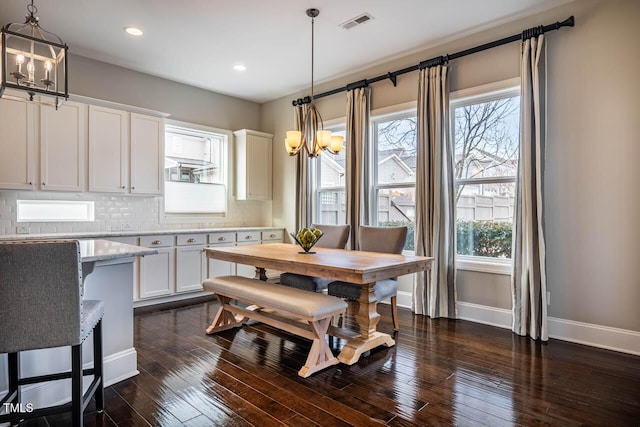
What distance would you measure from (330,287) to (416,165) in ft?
5.97

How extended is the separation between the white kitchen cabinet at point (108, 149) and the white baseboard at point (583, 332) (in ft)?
14.6

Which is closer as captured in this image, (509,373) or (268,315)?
(509,373)

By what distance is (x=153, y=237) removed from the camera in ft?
14.9

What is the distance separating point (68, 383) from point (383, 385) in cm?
194

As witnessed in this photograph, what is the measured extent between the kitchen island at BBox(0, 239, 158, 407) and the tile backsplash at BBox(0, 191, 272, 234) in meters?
Answer: 2.35

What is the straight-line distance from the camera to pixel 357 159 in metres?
4.91

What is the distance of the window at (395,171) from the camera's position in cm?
462

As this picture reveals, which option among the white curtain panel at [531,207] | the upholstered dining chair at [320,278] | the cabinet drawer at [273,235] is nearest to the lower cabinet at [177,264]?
the cabinet drawer at [273,235]

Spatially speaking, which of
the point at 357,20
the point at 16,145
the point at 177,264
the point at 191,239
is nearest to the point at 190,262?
the point at 177,264

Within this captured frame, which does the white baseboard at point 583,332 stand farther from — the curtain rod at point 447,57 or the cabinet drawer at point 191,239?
the cabinet drawer at point 191,239

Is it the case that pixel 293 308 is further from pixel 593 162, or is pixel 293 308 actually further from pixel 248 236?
pixel 248 236

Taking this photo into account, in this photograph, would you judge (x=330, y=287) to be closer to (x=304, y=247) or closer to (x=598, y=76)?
(x=304, y=247)

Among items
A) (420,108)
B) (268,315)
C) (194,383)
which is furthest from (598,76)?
(194,383)

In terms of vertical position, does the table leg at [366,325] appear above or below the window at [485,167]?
below
